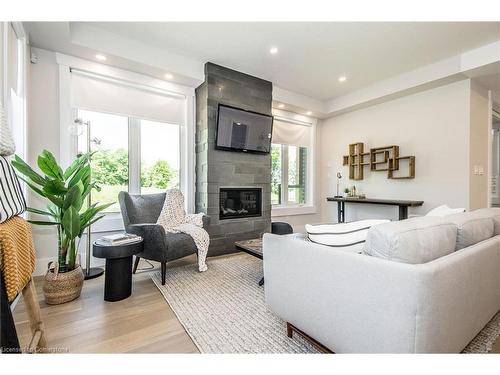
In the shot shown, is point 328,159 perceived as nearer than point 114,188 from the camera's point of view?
No

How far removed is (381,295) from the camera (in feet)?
3.13

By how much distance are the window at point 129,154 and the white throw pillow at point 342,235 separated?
262 cm

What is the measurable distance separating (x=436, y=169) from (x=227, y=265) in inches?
131

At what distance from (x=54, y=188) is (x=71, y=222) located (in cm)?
31

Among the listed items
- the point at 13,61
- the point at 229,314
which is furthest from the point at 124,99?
the point at 229,314

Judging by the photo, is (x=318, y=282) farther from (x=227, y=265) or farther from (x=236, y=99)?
(x=236, y=99)

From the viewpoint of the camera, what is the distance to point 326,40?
9.16 ft

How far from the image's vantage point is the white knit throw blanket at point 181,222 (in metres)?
2.65

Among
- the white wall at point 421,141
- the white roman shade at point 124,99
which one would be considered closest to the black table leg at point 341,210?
the white wall at point 421,141

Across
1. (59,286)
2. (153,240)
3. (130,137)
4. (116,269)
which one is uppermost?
(130,137)

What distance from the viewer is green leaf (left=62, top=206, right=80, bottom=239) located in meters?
1.98

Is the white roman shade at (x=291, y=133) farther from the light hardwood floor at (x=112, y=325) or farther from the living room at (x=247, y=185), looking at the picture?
the light hardwood floor at (x=112, y=325)

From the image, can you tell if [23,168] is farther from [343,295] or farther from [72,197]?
[343,295]
